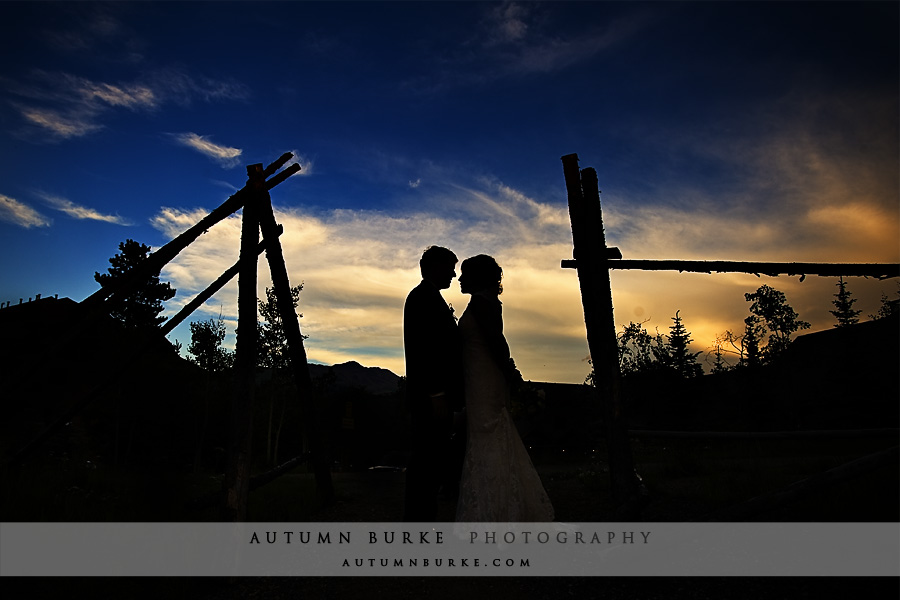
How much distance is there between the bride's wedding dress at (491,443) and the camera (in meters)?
3.80

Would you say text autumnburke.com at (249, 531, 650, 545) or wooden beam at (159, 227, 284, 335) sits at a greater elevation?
wooden beam at (159, 227, 284, 335)

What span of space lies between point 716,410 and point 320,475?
1999 cm

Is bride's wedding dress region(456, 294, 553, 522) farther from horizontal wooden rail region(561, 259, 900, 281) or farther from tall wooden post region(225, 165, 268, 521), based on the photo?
tall wooden post region(225, 165, 268, 521)

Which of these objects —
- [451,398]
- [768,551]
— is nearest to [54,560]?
[451,398]

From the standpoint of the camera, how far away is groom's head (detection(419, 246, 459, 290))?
4160 mm

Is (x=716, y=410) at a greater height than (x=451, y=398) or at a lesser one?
lesser

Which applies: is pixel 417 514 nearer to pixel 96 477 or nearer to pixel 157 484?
pixel 157 484

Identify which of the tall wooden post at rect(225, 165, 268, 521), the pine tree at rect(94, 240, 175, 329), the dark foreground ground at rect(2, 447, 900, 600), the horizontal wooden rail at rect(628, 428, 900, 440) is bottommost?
the dark foreground ground at rect(2, 447, 900, 600)

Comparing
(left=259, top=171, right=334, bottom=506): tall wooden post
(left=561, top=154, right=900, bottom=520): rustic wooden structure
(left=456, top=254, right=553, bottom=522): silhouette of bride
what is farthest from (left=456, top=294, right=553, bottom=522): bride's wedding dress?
(left=259, top=171, right=334, bottom=506): tall wooden post

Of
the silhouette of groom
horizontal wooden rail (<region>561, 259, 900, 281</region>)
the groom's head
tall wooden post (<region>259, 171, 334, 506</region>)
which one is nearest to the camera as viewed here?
horizontal wooden rail (<region>561, 259, 900, 281</region>)

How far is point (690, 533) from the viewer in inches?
161

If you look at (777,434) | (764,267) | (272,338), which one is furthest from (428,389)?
(272,338)

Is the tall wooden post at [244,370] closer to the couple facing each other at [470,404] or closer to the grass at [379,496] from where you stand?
the grass at [379,496]

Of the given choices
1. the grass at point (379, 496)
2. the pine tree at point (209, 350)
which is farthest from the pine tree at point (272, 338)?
the grass at point (379, 496)
